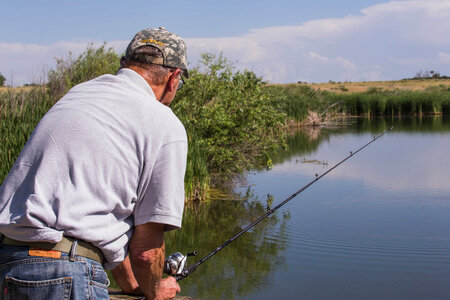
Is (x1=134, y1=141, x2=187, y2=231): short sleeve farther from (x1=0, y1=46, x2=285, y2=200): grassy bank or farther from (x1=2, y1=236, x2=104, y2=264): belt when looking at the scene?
(x1=0, y1=46, x2=285, y2=200): grassy bank

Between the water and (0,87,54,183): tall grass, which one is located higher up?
(0,87,54,183): tall grass

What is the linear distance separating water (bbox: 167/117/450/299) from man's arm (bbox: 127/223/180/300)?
3.66 metres

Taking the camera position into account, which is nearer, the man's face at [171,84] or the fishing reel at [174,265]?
the man's face at [171,84]

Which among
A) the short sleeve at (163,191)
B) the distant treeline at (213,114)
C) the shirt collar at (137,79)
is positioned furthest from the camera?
the distant treeline at (213,114)

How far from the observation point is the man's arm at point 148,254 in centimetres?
187

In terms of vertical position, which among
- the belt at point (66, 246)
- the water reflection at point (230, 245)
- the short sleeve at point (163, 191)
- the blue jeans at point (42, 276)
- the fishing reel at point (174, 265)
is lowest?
the water reflection at point (230, 245)

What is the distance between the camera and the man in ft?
5.53

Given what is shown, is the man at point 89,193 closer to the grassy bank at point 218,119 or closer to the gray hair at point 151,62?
the gray hair at point 151,62

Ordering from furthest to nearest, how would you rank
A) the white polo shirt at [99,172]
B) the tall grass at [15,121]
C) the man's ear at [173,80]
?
the tall grass at [15,121]
the man's ear at [173,80]
the white polo shirt at [99,172]

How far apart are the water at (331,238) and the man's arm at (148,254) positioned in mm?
3665

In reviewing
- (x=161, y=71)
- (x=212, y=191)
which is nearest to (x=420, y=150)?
(x=212, y=191)

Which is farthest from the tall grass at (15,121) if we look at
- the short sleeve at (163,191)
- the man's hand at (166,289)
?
the short sleeve at (163,191)

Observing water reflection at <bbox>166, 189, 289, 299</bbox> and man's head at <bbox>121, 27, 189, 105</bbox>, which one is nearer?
man's head at <bbox>121, 27, 189, 105</bbox>

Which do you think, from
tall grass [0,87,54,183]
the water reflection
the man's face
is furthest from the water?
the man's face
